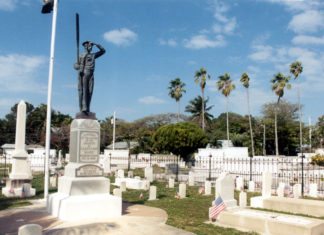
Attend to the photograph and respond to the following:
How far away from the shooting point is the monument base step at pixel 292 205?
12.1m

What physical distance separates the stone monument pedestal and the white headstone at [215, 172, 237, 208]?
345 cm

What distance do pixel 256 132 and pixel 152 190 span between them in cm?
5460

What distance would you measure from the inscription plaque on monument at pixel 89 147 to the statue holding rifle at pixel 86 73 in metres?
0.78

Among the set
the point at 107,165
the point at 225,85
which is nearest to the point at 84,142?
the point at 107,165

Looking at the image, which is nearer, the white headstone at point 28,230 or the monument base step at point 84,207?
the white headstone at point 28,230

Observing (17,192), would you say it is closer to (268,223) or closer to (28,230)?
(268,223)

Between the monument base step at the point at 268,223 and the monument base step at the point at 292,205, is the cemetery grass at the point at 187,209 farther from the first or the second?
the monument base step at the point at 292,205

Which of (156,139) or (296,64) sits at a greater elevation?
(296,64)

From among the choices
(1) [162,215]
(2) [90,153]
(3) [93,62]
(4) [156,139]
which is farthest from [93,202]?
(4) [156,139]

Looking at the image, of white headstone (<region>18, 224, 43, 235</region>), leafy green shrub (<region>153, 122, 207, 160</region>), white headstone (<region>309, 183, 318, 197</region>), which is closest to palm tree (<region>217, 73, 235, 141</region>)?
leafy green shrub (<region>153, 122, 207, 160</region>)

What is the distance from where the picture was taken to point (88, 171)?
36.0 ft

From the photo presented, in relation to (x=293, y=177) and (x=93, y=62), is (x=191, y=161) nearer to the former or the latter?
(x=293, y=177)

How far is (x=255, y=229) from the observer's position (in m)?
9.66

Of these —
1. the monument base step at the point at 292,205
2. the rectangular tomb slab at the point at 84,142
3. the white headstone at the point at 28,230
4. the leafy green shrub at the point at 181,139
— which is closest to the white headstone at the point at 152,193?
the monument base step at the point at 292,205
